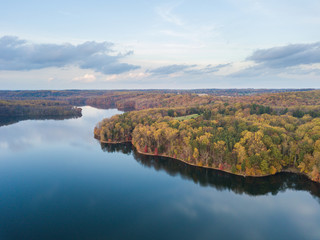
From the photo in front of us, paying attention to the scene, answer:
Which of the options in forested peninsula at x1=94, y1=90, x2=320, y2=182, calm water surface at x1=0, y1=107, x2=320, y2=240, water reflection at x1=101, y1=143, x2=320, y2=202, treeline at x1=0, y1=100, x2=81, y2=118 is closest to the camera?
calm water surface at x1=0, y1=107, x2=320, y2=240

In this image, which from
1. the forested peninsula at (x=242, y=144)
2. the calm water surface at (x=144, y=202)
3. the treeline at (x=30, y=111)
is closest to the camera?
the calm water surface at (x=144, y=202)

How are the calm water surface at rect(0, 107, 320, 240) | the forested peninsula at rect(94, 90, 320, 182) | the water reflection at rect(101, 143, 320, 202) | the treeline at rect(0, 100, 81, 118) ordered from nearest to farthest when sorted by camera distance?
the calm water surface at rect(0, 107, 320, 240), the water reflection at rect(101, 143, 320, 202), the forested peninsula at rect(94, 90, 320, 182), the treeline at rect(0, 100, 81, 118)

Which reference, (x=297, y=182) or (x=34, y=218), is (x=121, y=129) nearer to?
(x=34, y=218)

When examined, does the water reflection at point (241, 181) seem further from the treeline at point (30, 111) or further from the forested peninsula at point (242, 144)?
the treeline at point (30, 111)

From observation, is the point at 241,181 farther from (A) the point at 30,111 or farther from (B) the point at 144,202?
(A) the point at 30,111

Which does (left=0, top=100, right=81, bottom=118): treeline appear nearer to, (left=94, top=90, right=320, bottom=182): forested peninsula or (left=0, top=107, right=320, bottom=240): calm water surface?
(left=94, top=90, right=320, bottom=182): forested peninsula

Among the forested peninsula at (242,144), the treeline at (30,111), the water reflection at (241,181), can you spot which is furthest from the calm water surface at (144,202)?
the treeline at (30,111)

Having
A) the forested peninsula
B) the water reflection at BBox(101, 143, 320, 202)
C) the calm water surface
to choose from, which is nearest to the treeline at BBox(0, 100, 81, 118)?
the forested peninsula
